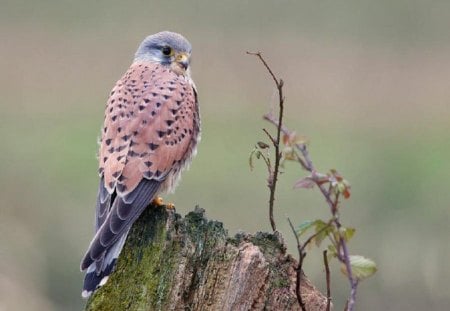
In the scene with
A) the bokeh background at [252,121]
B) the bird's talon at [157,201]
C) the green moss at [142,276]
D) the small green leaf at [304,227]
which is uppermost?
the bokeh background at [252,121]

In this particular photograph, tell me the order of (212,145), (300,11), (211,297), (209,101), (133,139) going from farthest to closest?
(300,11), (209,101), (212,145), (133,139), (211,297)

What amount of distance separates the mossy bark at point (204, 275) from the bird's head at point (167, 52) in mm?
2637

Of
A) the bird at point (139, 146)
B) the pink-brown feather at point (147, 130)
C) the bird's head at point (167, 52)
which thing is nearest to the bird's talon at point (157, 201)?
the bird at point (139, 146)

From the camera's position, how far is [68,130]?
670 inches

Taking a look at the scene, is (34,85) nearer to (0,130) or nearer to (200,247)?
(0,130)

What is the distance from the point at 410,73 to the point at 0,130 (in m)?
5.01

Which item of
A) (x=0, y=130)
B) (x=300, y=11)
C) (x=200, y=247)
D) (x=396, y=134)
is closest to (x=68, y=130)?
(x=0, y=130)

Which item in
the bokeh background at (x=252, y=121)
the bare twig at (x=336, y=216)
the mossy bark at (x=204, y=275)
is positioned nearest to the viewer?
the bare twig at (x=336, y=216)

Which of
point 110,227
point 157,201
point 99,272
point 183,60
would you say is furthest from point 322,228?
point 183,60

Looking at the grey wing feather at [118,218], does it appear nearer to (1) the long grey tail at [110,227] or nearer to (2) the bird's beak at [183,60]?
(1) the long grey tail at [110,227]

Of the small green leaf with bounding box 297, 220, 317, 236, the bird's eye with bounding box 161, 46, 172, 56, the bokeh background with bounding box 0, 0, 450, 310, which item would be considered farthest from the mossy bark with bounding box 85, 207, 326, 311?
the bokeh background with bounding box 0, 0, 450, 310

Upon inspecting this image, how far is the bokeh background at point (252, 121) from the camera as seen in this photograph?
11945 mm

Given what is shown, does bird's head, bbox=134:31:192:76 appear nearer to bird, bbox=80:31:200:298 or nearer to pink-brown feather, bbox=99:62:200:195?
bird, bbox=80:31:200:298

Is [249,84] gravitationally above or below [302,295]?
above
